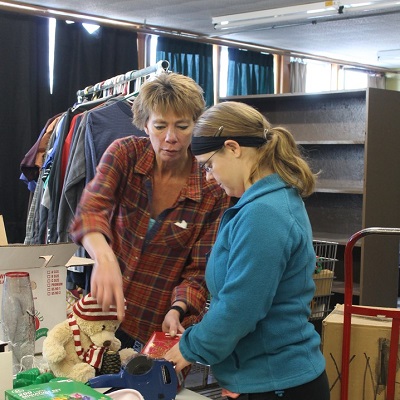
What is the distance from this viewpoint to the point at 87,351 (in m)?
1.69

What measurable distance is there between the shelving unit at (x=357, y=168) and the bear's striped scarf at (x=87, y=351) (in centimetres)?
323

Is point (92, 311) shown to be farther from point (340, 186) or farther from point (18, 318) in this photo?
point (340, 186)

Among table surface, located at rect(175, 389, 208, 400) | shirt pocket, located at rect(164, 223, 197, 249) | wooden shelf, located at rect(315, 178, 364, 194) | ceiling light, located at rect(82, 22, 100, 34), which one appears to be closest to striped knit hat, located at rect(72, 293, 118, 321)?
table surface, located at rect(175, 389, 208, 400)

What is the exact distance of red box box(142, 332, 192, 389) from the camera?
163 cm

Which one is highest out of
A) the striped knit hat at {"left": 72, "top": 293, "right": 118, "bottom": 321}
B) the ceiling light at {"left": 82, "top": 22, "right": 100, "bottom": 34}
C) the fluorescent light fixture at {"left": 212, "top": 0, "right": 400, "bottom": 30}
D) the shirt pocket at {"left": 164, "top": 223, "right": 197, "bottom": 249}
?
the fluorescent light fixture at {"left": 212, "top": 0, "right": 400, "bottom": 30}

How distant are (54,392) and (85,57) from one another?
4710 mm

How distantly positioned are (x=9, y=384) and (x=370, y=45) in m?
6.67

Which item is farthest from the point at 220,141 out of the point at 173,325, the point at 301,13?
the point at 301,13

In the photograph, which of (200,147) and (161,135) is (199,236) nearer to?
(161,135)

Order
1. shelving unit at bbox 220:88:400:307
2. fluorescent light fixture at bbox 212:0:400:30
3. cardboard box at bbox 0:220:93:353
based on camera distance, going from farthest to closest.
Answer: fluorescent light fixture at bbox 212:0:400:30
shelving unit at bbox 220:88:400:307
cardboard box at bbox 0:220:93:353

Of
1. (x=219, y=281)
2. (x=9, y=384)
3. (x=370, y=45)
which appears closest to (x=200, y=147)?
(x=219, y=281)

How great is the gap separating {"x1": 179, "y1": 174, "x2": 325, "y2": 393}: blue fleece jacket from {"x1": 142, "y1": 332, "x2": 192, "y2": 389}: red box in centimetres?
12

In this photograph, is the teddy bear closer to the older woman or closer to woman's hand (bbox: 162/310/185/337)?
woman's hand (bbox: 162/310/185/337)

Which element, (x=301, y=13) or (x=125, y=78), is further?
(x=301, y=13)
